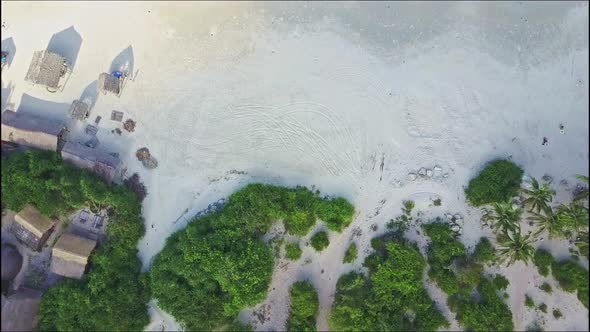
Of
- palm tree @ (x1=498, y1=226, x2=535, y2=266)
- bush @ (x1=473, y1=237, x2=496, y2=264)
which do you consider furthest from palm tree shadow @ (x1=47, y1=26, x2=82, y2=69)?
palm tree @ (x1=498, y1=226, x2=535, y2=266)

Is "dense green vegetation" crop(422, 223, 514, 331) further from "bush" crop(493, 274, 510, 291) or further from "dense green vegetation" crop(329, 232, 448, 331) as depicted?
"dense green vegetation" crop(329, 232, 448, 331)

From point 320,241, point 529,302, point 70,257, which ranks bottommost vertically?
point 70,257

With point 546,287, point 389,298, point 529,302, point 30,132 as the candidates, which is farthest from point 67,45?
point 546,287

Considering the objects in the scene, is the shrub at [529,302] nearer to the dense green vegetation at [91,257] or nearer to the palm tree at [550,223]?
the palm tree at [550,223]

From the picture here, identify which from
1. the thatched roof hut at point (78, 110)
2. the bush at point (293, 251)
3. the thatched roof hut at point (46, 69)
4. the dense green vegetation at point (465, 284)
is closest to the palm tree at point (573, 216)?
the dense green vegetation at point (465, 284)

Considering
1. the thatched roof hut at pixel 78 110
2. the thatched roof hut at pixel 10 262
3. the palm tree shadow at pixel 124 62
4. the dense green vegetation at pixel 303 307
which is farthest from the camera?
the palm tree shadow at pixel 124 62

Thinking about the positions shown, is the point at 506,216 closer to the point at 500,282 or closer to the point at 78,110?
the point at 500,282

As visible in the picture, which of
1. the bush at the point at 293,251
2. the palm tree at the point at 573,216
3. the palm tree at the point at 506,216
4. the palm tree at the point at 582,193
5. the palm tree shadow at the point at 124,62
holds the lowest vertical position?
the bush at the point at 293,251
